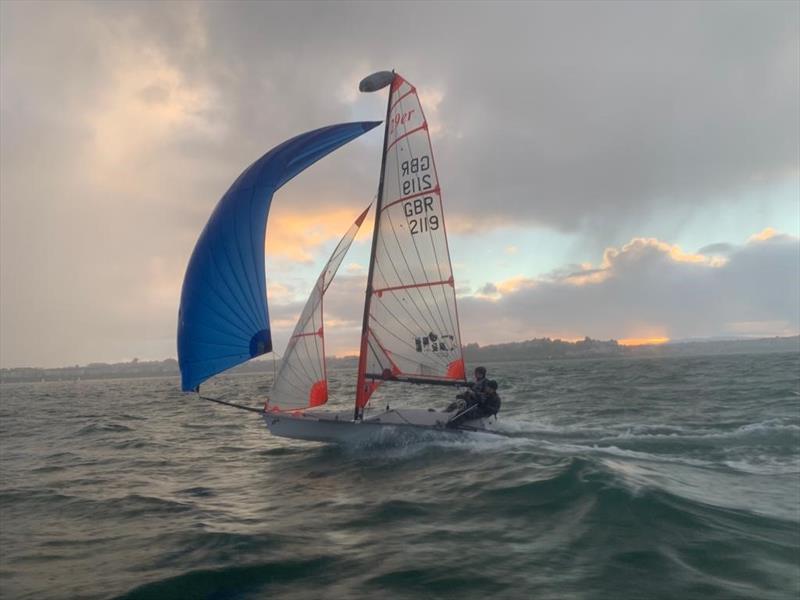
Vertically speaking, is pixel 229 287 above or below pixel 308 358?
above

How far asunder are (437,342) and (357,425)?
2.86 metres

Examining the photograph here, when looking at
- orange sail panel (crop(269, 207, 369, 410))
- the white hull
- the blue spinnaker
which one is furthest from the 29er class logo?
the blue spinnaker

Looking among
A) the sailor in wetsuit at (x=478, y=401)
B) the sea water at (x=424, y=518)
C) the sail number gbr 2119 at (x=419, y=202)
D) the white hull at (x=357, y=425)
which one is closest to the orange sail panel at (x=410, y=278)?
the sail number gbr 2119 at (x=419, y=202)

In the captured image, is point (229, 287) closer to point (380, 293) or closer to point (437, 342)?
point (380, 293)

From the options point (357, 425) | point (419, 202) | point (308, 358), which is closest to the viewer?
point (357, 425)

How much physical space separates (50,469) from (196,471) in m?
3.74

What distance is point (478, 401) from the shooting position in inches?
520

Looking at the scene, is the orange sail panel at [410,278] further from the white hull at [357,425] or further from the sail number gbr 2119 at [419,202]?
the white hull at [357,425]

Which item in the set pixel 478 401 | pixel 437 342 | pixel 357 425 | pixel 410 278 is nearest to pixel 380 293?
pixel 410 278

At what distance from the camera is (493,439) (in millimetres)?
12617

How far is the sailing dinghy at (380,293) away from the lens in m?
12.6

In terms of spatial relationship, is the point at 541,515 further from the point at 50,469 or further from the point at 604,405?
the point at 604,405

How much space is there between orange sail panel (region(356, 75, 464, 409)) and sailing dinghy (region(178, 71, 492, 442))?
26 mm

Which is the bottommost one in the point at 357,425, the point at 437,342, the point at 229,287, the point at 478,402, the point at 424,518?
the point at 424,518
